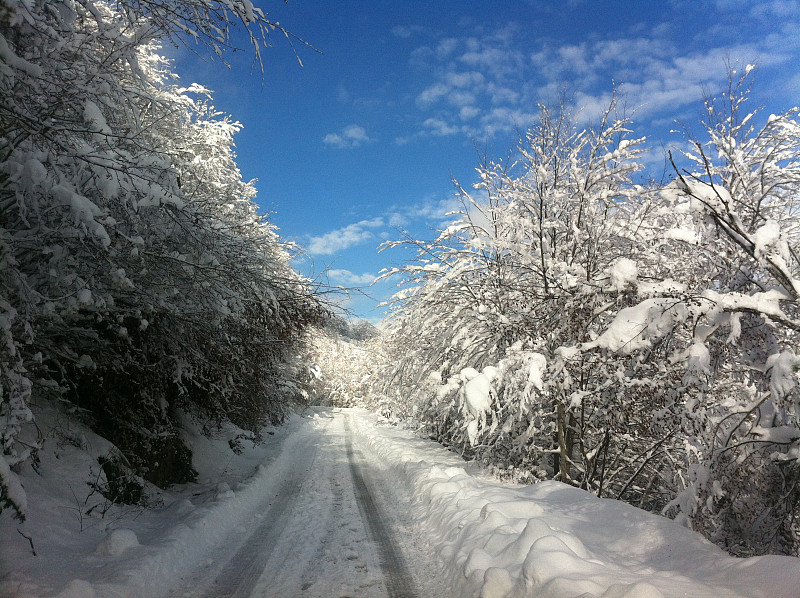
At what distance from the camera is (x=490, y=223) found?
1015 centimetres

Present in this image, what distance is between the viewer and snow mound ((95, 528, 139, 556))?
16.2 feet

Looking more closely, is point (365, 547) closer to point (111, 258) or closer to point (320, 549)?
point (320, 549)

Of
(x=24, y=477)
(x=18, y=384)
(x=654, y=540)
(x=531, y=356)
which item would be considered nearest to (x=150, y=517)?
(x=24, y=477)

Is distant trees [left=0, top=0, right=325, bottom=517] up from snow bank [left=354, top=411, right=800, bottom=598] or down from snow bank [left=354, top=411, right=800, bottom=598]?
up

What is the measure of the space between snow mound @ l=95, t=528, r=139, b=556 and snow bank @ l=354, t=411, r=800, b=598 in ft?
12.1

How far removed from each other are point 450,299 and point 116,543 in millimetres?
7413

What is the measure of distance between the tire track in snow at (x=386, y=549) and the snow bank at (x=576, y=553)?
50 cm

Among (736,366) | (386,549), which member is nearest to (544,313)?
(736,366)

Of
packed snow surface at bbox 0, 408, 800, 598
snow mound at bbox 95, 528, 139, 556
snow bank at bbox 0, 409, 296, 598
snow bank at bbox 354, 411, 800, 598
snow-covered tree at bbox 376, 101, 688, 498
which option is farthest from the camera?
snow-covered tree at bbox 376, 101, 688, 498

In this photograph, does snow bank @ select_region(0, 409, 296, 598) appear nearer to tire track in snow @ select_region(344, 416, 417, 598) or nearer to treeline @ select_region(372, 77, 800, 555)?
tire track in snow @ select_region(344, 416, 417, 598)

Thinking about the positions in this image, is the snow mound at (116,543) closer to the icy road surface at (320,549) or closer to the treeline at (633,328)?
the icy road surface at (320,549)

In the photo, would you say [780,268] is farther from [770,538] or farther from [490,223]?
[490,223]

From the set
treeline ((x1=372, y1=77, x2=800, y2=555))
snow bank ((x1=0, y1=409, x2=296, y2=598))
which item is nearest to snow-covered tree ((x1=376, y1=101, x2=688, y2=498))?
treeline ((x1=372, y1=77, x2=800, y2=555))

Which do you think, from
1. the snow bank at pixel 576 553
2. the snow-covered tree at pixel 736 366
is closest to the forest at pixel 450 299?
the snow-covered tree at pixel 736 366
